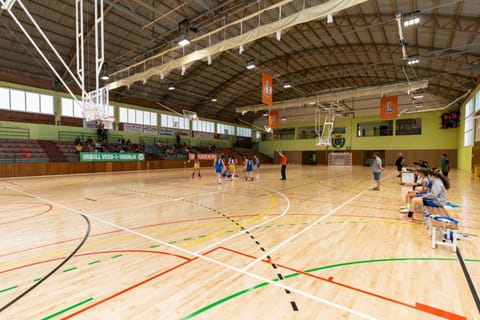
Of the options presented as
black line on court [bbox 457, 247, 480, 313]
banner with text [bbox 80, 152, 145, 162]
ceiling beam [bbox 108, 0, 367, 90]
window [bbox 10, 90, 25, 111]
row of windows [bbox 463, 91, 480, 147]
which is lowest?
black line on court [bbox 457, 247, 480, 313]

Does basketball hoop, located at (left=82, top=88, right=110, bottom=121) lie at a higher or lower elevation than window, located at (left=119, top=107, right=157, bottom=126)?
lower

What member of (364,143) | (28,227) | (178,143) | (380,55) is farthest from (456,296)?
(364,143)

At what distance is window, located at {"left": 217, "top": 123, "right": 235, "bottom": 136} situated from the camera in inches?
1561

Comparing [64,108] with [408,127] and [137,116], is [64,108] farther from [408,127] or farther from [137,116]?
[408,127]

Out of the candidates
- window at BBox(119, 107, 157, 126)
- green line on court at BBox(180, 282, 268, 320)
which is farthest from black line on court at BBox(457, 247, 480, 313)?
window at BBox(119, 107, 157, 126)

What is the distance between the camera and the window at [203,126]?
3550cm

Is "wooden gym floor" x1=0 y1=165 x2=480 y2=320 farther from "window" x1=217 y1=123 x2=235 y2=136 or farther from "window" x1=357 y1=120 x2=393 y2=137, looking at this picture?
"window" x1=217 y1=123 x2=235 y2=136

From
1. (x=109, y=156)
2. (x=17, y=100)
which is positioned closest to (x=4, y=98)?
(x=17, y=100)

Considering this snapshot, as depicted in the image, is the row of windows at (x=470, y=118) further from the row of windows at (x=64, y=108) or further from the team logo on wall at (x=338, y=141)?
the row of windows at (x=64, y=108)

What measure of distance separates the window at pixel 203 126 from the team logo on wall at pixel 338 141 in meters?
19.3

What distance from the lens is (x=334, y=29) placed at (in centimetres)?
1727

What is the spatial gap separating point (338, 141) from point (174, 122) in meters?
24.9

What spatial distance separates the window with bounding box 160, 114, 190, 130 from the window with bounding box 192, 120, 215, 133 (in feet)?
4.02

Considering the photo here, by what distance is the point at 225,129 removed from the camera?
40688 mm
